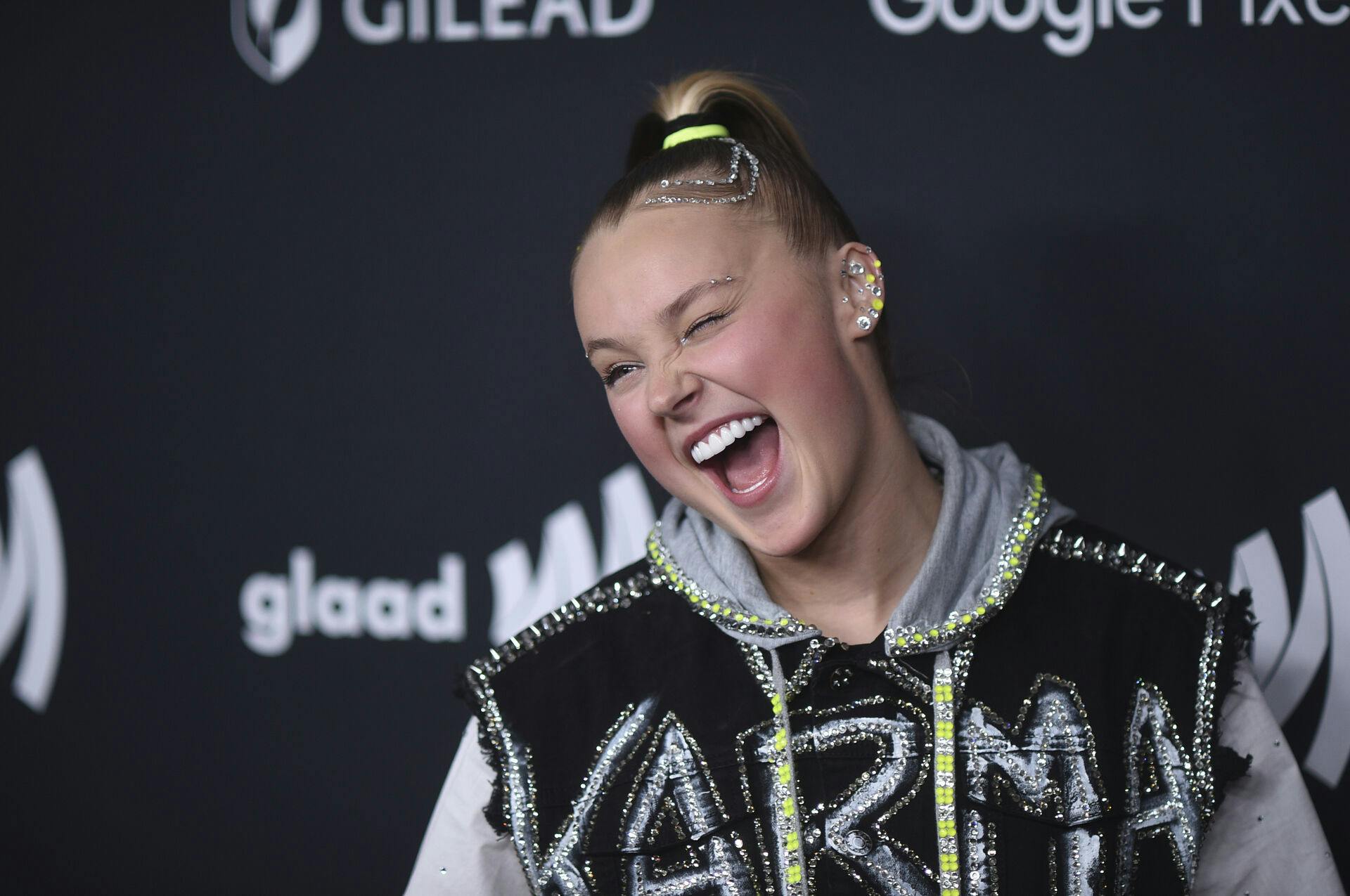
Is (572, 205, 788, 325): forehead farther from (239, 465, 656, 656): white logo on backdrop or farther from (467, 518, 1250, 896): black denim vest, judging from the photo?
(239, 465, 656, 656): white logo on backdrop

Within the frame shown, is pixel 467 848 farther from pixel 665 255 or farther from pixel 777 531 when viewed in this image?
pixel 665 255

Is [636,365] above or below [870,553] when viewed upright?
above

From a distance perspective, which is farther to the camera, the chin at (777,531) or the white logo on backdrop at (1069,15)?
the white logo on backdrop at (1069,15)

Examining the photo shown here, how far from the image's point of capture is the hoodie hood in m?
1.03

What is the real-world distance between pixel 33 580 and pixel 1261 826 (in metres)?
1.45

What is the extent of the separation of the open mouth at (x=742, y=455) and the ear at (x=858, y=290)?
0.37ft

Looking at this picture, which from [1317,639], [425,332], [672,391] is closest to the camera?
[672,391]

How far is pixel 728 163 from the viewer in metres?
1.06

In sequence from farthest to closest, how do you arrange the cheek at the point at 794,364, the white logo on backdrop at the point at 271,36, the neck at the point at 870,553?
the white logo on backdrop at the point at 271,36, the neck at the point at 870,553, the cheek at the point at 794,364

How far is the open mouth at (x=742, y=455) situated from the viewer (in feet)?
3.24

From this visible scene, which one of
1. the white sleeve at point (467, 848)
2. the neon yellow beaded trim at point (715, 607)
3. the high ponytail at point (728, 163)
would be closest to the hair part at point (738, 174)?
the high ponytail at point (728, 163)

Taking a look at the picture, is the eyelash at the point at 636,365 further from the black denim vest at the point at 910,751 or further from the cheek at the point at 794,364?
the black denim vest at the point at 910,751

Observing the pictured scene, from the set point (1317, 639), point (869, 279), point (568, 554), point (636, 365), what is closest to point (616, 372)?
point (636, 365)

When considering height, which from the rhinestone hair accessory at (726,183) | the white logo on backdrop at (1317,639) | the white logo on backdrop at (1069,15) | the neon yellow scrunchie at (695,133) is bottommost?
the white logo on backdrop at (1317,639)
